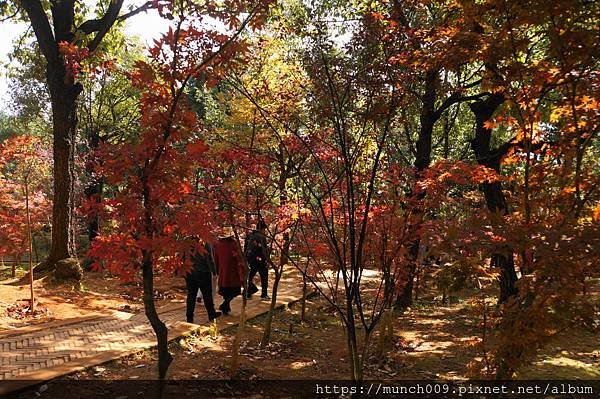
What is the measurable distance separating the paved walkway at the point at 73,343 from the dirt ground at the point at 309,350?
24cm

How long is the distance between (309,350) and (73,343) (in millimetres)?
3537

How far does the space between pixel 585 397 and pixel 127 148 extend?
595 cm

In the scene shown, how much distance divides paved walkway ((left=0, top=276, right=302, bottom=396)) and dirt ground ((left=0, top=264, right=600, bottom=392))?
0.24m

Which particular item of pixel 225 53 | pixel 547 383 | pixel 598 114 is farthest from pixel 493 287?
pixel 225 53

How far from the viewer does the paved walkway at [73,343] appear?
4945 millimetres

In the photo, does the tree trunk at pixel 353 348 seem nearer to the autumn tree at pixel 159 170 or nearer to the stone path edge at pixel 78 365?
the autumn tree at pixel 159 170

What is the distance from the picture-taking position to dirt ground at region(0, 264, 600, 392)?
19.1 ft

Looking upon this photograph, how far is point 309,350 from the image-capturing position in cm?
744

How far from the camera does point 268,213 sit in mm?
7664

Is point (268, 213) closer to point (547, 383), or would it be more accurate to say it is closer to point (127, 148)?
point (127, 148)

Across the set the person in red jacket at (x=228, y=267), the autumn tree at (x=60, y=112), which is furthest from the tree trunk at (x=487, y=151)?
the autumn tree at (x=60, y=112)

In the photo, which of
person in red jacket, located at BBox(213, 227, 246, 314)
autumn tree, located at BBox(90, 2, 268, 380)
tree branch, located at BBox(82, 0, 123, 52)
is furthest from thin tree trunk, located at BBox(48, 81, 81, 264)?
autumn tree, located at BBox(90, 2, 268, 380)

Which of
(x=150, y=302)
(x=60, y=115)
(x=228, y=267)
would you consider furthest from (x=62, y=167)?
(x=150, y=302)

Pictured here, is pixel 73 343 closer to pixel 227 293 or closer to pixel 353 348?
pixel 227 293
